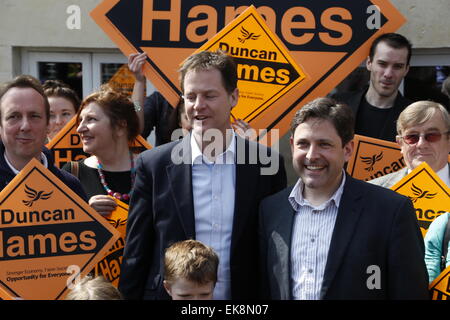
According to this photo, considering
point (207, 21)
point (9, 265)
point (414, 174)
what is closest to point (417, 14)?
point (207, 21)

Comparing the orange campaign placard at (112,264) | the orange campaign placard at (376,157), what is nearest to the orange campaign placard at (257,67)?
the orange campaign placard at (376,157)

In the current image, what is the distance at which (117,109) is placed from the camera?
4.57 meters

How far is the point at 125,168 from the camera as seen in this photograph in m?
4.46

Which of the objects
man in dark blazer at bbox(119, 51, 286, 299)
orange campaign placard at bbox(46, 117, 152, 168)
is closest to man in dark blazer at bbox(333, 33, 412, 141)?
orange campaign placard at bbox(46, 117, 152, 168)

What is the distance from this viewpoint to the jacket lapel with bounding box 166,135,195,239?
11.1 feet

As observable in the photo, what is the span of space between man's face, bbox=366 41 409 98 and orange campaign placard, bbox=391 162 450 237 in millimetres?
1360

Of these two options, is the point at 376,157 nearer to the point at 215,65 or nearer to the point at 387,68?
the point at 387,68

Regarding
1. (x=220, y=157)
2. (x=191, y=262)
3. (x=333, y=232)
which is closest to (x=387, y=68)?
(x=220, y=157)

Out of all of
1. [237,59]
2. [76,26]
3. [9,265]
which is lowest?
[9,265]

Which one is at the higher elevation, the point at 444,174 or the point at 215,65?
the point at 215,65

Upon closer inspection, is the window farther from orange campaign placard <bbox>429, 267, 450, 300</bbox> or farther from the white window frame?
orange campaign placard <bbox>429, 267, 450, 300</bbox>

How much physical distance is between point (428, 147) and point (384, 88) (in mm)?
1106
